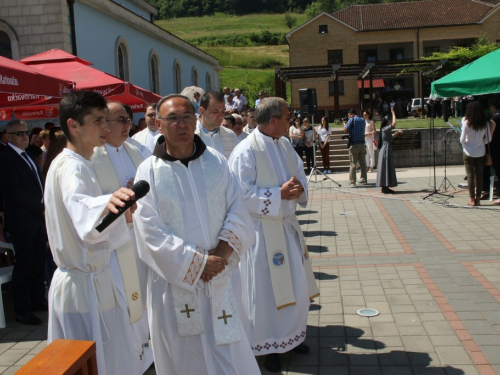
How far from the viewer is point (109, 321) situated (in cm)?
332

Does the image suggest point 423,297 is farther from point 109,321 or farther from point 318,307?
point 109,321

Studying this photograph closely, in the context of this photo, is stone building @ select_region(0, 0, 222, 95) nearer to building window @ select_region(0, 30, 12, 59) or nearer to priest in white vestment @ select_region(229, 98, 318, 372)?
building window @ select_region(0, 30, 12, 59)

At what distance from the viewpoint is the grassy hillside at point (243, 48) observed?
2726 inches

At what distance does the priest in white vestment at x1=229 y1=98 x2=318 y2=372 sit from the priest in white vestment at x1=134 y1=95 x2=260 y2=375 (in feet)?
3.82

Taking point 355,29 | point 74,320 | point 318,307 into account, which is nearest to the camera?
point 74,320

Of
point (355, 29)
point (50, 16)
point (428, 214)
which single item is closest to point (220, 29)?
point (355, 29)

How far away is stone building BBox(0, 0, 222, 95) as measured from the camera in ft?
54.6

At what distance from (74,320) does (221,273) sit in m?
0.91

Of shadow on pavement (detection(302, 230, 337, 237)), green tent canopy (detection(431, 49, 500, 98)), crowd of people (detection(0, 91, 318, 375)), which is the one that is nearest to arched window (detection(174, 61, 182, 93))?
green tent canopy (detection(431, 49, 500, 98))

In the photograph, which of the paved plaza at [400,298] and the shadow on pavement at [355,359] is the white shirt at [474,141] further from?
the shadow on pavement at [355,359]

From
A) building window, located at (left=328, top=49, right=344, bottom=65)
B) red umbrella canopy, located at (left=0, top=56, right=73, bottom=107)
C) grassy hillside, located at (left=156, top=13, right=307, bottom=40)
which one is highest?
grassy hillside, located at (left=156, top=13, right=307, bottom=40)

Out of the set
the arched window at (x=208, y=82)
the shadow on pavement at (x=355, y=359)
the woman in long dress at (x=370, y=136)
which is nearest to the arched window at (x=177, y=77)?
the arched window at (x=208, y=82)

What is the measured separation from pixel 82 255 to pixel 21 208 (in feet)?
11.1

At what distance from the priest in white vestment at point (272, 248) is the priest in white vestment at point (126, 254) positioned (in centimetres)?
90
